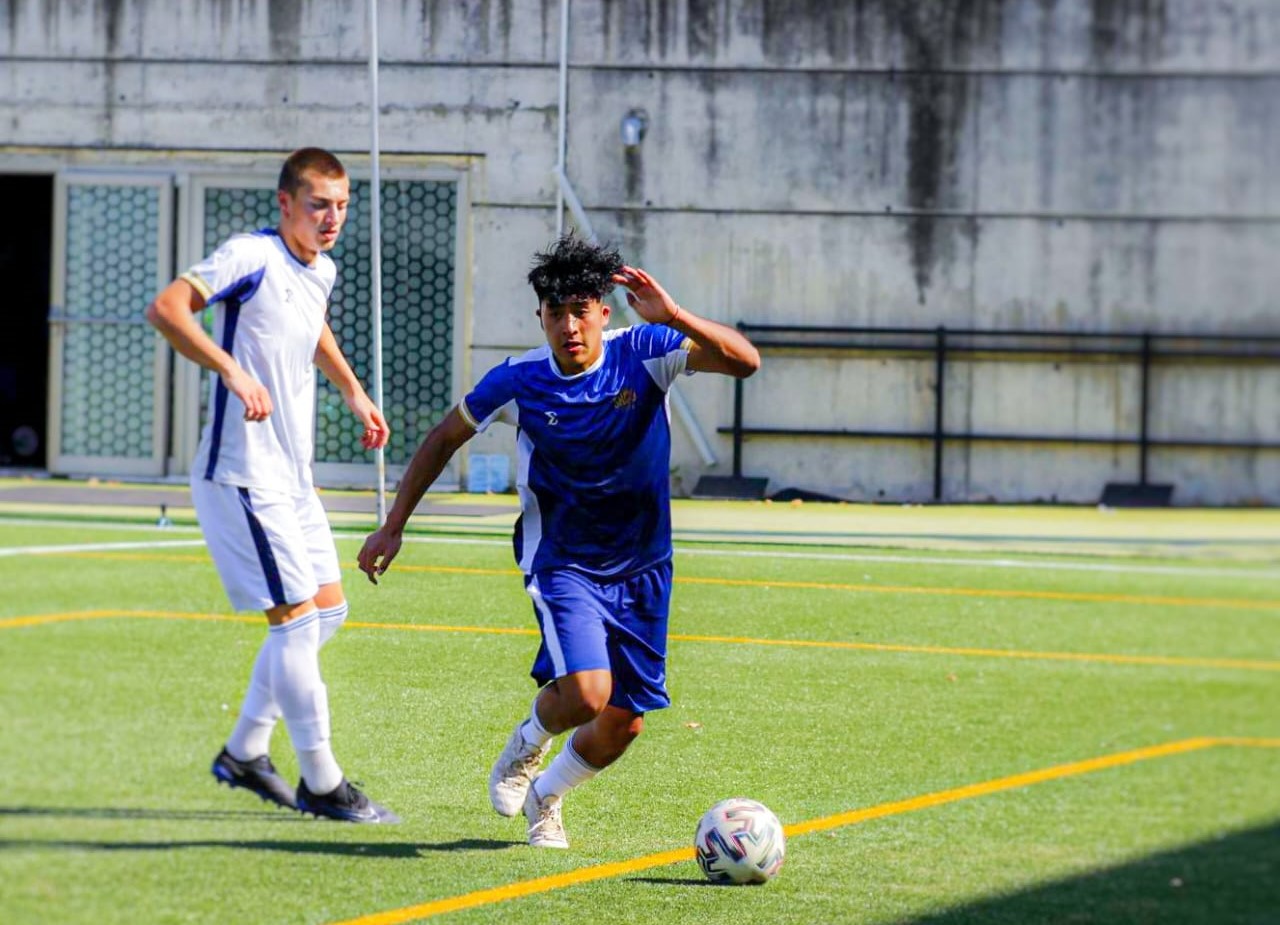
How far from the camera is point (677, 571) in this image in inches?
294

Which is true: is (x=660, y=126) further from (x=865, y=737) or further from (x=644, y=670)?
(x=865, y=737)

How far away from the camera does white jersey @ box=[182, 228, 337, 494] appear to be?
255 cm

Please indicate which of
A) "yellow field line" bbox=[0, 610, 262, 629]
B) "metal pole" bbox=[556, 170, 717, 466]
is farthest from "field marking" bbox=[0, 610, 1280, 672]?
"metal pole" bbox=[556, 170, 717, 466]

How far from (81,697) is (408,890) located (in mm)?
1720

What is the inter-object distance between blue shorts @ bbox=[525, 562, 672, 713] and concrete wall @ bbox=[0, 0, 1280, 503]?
→ 0.37m

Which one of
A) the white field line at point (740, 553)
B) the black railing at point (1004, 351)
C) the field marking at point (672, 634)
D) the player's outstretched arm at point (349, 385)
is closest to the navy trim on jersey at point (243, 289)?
the player's outstretched arm at point (349, 385)

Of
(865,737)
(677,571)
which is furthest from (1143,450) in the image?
(677,571)

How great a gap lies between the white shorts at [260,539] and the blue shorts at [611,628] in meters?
0.43

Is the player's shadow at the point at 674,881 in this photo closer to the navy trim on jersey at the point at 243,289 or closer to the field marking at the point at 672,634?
the navy trim on jersey at the point at 243,289

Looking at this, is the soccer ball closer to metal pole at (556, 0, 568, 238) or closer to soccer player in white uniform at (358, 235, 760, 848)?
soccer player in white uniform at (358, 235, 760, 848)

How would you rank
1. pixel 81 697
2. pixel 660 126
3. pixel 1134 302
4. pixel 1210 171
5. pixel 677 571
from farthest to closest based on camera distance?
1. pixel 677 571
2. pixel 81 697
3. pixel 660 126
4. pixel 1134 302
5. pixel 1210 171

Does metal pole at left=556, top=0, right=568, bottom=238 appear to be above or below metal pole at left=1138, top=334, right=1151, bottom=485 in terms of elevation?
above

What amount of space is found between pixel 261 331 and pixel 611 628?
897 millimetres

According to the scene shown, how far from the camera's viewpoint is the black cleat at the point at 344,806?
295 centimetres
